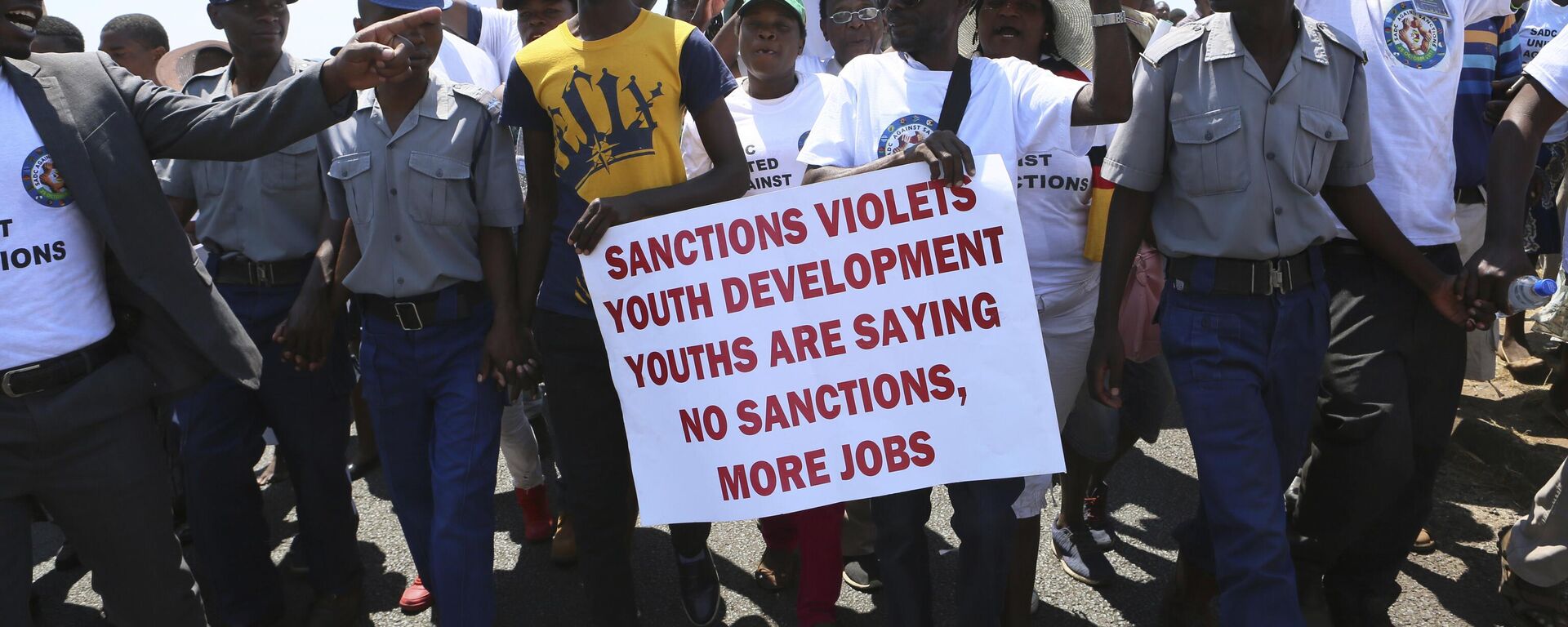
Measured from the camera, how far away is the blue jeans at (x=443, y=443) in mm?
3594

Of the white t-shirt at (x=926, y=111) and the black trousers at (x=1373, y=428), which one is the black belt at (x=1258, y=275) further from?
the white t-shirt at (x=926, y=111)

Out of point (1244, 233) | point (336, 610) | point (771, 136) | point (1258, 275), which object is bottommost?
point (336, 610)

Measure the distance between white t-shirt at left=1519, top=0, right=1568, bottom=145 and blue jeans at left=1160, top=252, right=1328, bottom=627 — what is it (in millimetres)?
2176

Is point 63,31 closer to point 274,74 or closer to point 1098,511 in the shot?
point 274,74

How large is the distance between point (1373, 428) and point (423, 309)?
2.96m

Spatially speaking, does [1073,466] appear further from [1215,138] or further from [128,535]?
[128,535]

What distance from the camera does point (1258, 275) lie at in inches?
130

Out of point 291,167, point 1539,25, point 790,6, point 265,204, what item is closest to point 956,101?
point 790,6

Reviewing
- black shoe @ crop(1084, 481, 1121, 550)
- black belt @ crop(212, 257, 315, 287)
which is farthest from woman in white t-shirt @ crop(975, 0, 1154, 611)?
black belt @ crop(212, 257, 315, 287)

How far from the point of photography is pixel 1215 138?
3.26m

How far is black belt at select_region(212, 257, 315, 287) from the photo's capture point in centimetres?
416

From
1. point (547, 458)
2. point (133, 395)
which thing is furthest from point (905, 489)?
point (547, 458)

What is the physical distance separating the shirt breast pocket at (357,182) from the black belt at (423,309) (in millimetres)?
272

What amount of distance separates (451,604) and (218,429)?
48.5 inches
